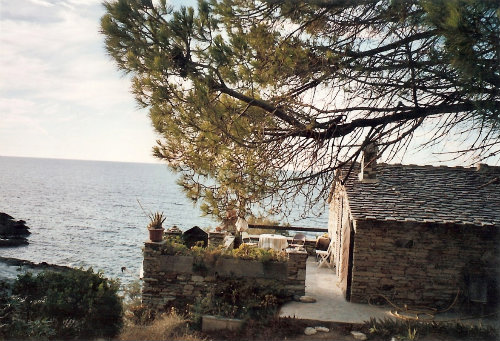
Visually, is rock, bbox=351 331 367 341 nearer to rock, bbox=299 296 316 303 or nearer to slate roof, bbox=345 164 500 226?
rock, bbox=299 296 316 303

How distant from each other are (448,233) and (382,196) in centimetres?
208

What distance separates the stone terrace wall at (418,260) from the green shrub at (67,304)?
6.50 meters

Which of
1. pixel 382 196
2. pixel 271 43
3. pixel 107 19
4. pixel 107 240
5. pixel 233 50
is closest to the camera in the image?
pixel 107 19

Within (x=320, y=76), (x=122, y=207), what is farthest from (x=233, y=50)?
(x=122, y=207)

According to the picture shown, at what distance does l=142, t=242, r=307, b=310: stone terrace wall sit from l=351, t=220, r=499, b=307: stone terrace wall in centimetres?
179

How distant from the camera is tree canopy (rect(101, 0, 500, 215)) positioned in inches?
241

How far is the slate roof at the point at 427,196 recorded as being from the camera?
12.1m

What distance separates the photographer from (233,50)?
6.57m

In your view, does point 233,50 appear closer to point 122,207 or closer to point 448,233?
point 448,233

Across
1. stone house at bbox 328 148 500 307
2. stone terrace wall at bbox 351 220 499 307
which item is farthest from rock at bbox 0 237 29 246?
stone terrace wall at bbox 351 220 499 307

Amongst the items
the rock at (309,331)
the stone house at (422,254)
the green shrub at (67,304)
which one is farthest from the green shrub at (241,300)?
the stone house at (422,254)

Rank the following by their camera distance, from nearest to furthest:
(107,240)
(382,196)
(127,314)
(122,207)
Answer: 1. (127,314)
2. (382,196)
3. (107,240)
4. (122,207)

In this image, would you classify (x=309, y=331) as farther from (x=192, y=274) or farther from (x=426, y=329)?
(x=192, y=274)

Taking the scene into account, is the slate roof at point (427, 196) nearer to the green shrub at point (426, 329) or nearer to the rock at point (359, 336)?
the green shrub at point (426, 329)
